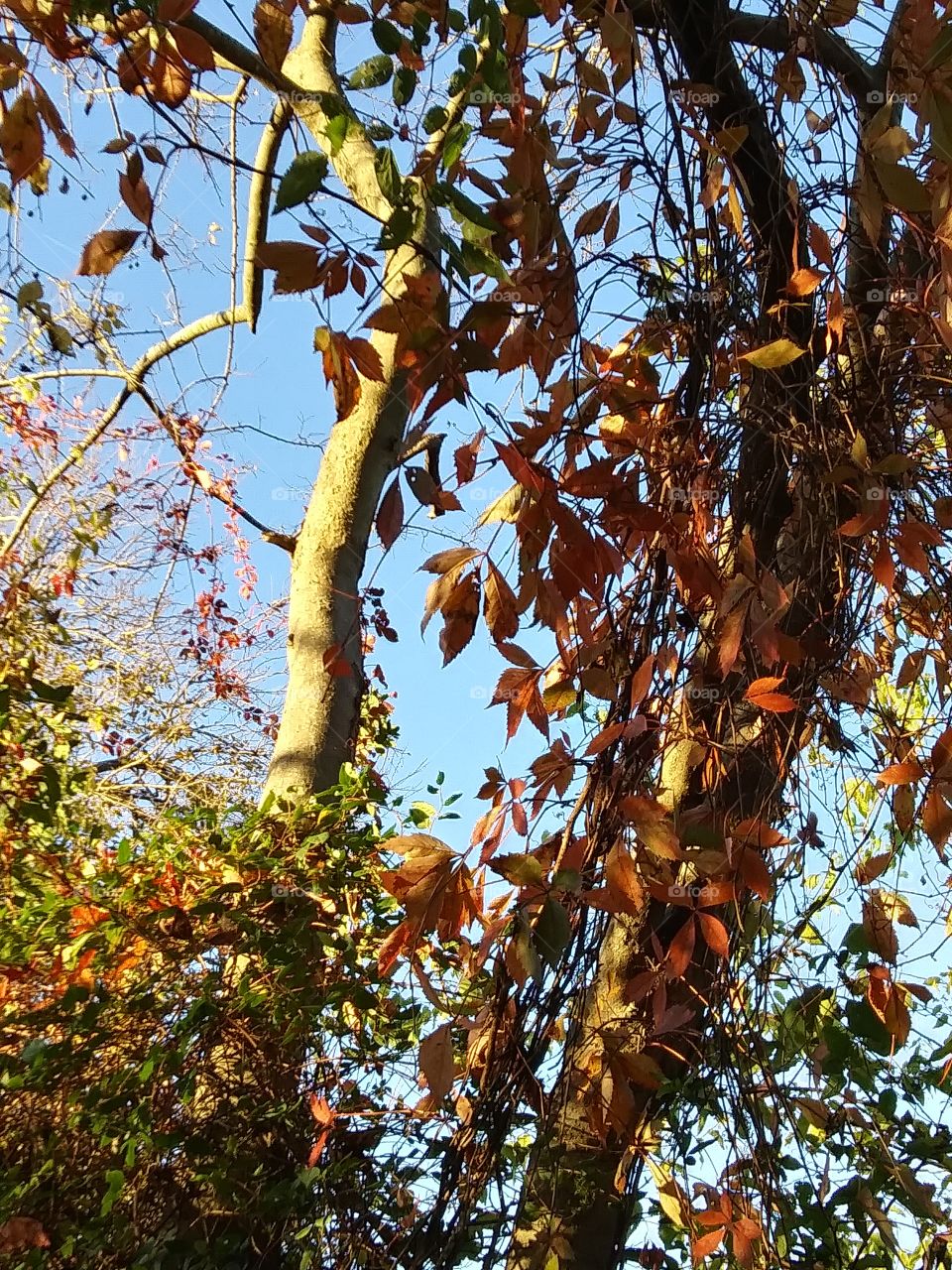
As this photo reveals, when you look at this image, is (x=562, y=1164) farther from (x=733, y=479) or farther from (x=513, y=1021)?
(x=733, y=479)

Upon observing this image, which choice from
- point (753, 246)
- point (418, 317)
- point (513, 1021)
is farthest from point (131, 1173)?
point (753, 246)

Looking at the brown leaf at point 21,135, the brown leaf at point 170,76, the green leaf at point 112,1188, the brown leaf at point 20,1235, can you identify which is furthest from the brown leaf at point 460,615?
the brown leaf at point 20,1235

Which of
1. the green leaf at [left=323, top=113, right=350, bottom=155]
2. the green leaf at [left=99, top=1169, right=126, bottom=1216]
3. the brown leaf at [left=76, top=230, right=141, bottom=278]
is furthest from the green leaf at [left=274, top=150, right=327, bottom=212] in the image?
the green leaf at [left=99, top=1169, right=126, bottom=1216]

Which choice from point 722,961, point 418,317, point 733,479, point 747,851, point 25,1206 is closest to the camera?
point 418,317

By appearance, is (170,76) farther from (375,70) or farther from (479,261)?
(479,261)

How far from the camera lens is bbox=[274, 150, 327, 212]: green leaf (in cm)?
100

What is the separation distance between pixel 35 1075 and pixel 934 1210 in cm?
134

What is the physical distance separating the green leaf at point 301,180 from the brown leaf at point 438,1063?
3.12ft

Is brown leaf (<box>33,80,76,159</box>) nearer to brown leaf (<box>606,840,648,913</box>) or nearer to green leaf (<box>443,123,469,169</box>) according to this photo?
green leaf (<box>443,123,469,169</box>)

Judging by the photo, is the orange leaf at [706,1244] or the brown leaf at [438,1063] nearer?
the brown leaf at [438,1063]

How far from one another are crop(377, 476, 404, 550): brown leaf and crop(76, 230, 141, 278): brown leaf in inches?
16.3

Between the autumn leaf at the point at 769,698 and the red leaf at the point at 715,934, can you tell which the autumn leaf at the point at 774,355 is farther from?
the red leaf at the point at 715,934

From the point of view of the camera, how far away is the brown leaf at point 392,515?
1296 millimetres

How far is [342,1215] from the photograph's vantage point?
4.99 feet
